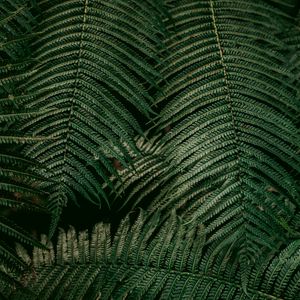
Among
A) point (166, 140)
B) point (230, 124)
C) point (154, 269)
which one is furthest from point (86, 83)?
point (154, 269)

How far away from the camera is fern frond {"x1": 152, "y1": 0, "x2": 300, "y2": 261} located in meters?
1.61

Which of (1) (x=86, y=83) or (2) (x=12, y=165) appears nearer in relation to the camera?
(2) (x=12, y=165)

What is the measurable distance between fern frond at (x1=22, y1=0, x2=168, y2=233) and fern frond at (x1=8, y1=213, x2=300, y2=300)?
0.84 ft

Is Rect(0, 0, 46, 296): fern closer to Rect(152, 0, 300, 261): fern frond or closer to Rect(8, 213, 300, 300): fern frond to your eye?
Rect(8, 213, 300, 300): fern frond

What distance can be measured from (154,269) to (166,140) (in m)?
0.53

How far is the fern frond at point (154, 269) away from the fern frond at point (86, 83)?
0.84 ft

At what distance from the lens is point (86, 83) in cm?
172

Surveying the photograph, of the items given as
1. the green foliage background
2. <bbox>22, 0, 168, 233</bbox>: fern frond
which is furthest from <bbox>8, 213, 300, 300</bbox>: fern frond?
<bbox>22, 0, 168, 233</bbox>: fern frond

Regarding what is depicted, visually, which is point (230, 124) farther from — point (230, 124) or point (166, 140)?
point (166, 140)

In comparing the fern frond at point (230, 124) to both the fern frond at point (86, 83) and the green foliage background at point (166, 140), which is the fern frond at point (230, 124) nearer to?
the green foliage background at point (166, 140)

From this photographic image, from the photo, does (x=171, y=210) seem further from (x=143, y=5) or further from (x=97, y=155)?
(x=143, y=5)

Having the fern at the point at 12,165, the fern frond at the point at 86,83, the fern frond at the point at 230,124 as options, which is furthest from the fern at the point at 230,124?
the fern at the point at 12,165

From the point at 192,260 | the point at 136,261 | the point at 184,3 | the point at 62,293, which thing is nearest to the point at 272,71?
the point at 184,3

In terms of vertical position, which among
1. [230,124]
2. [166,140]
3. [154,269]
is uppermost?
[230,124]
